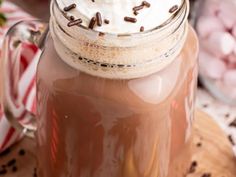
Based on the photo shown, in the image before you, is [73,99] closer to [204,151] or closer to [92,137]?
[92,137]

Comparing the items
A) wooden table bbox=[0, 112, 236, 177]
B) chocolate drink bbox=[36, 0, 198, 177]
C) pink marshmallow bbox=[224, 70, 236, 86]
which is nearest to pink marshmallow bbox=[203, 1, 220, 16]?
pink marshmallow bbox=[224, 70, 236, 86]

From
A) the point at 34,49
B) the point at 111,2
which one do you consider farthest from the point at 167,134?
the point at 34,49

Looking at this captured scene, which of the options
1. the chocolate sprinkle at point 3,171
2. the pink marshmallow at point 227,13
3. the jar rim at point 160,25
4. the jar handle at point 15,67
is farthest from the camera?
the pink marshmallow at point 227,13

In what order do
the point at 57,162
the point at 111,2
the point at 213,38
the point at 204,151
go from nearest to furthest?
1. the point at 111,2
2. the point at 57,162
3. the point at 204,151
4. the point at 213,38

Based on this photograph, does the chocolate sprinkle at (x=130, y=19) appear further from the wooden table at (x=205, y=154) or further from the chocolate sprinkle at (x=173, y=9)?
the wooden table at (x=205, y=154)

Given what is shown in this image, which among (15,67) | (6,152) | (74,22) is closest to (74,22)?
(74,22)

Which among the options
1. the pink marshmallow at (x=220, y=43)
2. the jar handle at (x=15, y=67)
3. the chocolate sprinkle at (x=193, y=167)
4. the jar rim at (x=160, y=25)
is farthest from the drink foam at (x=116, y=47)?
the pink marshmallow at (x=220, y=43)

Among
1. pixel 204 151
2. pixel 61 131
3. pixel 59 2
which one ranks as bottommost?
pixel 204 151
